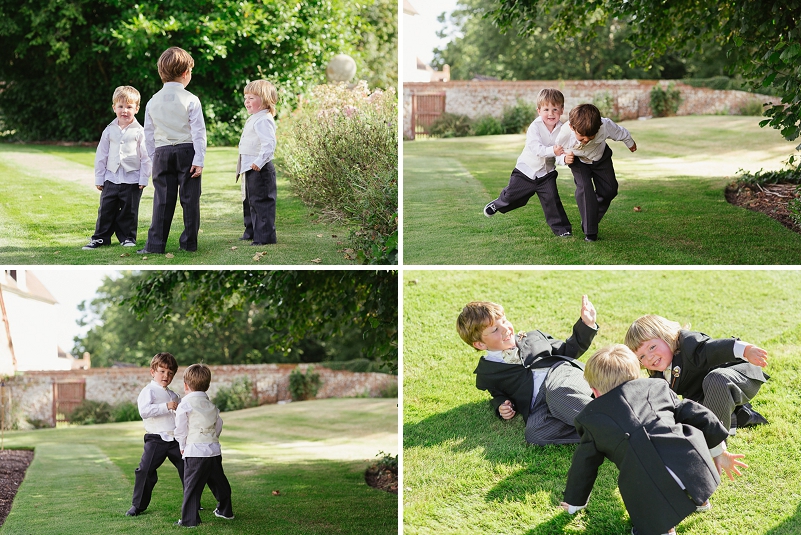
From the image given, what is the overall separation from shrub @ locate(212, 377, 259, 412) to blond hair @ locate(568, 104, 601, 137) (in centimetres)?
1460

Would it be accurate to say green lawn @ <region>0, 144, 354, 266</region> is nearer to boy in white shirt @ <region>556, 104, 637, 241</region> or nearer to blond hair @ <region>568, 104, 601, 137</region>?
boy in white shirt @ <region>556, 104, 637, 241</region>

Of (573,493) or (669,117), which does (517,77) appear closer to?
(669,117)

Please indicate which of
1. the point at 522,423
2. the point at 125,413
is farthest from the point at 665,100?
the point at 522,423

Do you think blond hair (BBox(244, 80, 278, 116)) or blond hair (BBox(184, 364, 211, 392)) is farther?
blond hair (BBox(244, 80, 278, 116))

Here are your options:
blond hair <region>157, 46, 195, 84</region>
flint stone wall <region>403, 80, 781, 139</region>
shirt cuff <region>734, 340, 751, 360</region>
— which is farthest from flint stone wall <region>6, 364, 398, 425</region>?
shirt cuff <region>734, 340, 751, 360</region>

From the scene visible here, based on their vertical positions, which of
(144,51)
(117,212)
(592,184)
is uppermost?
(144,51)

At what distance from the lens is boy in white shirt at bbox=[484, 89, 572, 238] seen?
223 inches

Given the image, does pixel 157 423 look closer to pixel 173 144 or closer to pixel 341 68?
pixel 173 144

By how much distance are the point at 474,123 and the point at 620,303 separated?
16714mm

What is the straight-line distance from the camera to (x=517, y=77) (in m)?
33.0

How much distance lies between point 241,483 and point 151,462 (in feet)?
7.04

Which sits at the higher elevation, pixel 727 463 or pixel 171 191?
pixel 171 191

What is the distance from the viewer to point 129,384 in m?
17.9

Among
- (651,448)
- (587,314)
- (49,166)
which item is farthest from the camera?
(49,166)
